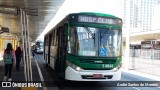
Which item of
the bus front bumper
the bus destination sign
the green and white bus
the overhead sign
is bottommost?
the bus front bumper

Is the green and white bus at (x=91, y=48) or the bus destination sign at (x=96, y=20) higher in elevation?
the bus destination sign at (x=96, y=20)

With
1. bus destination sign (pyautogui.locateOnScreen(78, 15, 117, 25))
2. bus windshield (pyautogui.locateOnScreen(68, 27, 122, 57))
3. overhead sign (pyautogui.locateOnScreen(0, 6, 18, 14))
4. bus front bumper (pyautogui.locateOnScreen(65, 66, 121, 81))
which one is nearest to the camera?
bus front bumper (pyautogui.locateOnScreen(65, 66, 121, 81))

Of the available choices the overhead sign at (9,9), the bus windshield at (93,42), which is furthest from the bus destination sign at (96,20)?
the overhead sign at (9,9)

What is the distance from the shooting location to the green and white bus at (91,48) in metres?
11.5

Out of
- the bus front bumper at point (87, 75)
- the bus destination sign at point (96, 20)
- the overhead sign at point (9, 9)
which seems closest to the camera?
the bus front bumper at point (87, 75)

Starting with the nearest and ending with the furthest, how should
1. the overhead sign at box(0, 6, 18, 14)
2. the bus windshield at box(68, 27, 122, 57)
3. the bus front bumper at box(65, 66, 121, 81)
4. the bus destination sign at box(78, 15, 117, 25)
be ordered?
the bus front bumper at box(65, 66, 121, 81) < the bus windshield at box(68, 27, 122, 57) < the bus destination sign at box(78, 15, 117, 25) < the overhead sign at box(0, 6, 18, 14)

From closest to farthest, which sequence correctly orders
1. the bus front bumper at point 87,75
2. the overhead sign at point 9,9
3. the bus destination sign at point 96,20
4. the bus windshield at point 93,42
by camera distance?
1. the bus front bumper at point 87,75
2. the bus windshield at point 93,42
3. the bus destination sign at point 96,20
4. the overhead sign at point 9,9

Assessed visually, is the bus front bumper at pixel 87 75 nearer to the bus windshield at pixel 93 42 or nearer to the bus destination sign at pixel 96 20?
the bus windshield at pixel 93 42

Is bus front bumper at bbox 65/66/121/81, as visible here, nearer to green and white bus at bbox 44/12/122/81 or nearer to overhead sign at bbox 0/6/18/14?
green and white bus at bbox 44/12/122/81

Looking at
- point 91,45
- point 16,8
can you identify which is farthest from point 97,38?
point 16,8

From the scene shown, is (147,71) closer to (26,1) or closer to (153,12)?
(26,1)

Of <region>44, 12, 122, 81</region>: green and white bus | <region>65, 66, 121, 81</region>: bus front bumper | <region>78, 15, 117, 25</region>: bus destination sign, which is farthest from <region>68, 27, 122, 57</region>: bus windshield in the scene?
<region>65, 66, 121, 81</region>: bus front bumper

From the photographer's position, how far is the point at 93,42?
11.7 metres

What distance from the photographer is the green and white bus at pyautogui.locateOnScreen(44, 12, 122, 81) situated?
1155cm
